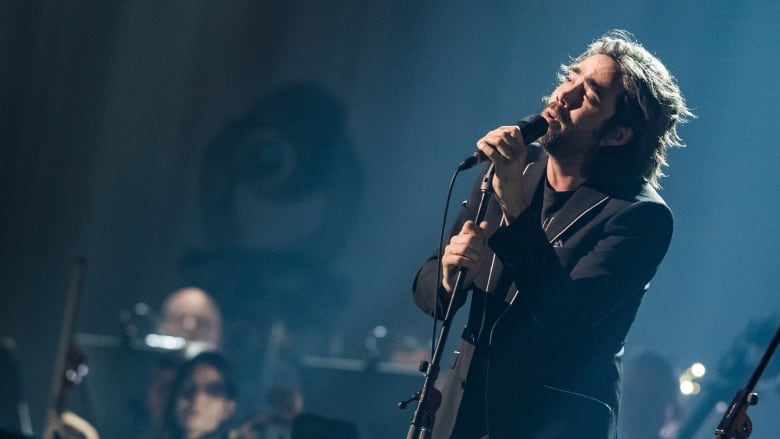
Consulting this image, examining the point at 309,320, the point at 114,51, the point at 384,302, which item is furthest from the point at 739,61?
the point at 114,51

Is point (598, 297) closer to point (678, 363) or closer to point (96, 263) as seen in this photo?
point (678, 363)

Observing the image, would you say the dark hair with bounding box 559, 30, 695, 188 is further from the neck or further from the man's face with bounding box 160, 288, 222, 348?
the man's face with bounding box 160, 288, 222, 348

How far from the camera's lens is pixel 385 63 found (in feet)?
17.2

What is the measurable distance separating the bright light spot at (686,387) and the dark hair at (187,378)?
193 centimetres

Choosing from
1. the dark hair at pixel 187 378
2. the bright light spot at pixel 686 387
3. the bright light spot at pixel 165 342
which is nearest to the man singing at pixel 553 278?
the bright light spot at pixel 686 387

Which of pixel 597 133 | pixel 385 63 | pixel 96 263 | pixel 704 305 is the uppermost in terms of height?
pixel 385 63

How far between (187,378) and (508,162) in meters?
2.85

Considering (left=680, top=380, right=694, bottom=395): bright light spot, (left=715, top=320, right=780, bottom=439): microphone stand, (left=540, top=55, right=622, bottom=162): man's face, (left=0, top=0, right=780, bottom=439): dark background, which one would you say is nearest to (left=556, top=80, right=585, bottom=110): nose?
(left=540, top=55, right=622, bottom=162): man's face

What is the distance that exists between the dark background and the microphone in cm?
272

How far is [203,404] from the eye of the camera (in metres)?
4.28

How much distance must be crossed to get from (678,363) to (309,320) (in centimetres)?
215

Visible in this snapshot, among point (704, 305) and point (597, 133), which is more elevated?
point (597, 133)

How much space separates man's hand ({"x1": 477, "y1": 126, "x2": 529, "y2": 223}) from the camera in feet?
5.76

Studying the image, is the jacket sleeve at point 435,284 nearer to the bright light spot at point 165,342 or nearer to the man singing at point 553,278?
the man singing at point 553,278
